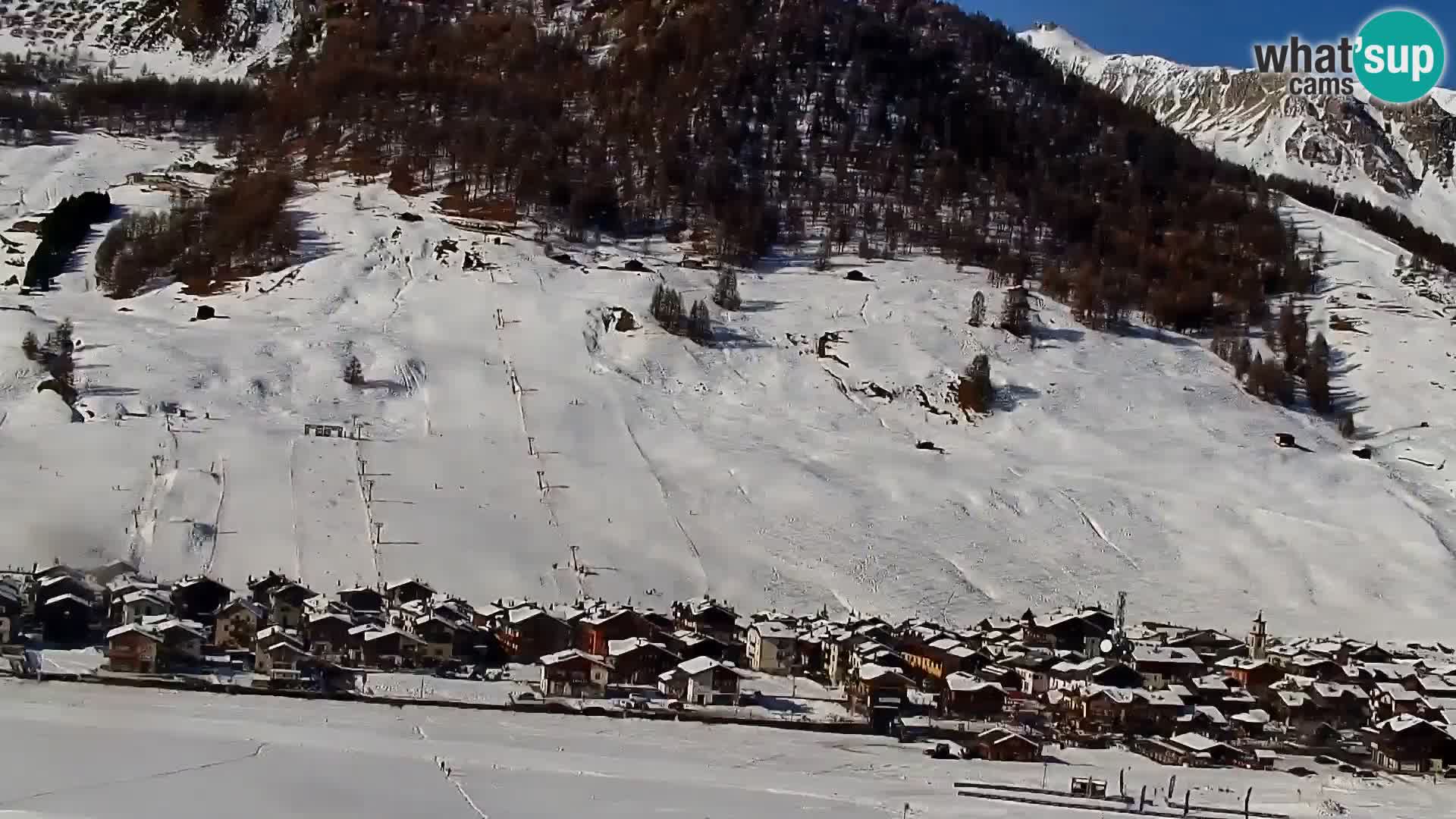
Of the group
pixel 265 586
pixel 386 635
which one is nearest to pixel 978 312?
pixel 265 586

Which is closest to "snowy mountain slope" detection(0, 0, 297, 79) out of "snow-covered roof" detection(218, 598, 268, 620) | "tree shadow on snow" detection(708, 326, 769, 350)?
"tree shadow on snow" detection(708, 326, 769, 350)

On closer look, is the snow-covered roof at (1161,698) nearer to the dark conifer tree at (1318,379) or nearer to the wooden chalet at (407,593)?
the wooden chalet at (407,593)

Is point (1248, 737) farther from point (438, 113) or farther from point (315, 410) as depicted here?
point (438, 113)

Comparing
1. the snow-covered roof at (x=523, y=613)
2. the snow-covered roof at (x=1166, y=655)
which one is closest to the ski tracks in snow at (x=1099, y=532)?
the snow-covered roof at (x=1166, y=655)

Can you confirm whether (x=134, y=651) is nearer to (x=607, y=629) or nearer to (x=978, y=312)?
(x=607, y=629)

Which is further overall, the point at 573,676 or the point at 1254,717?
the point at 1254,717
